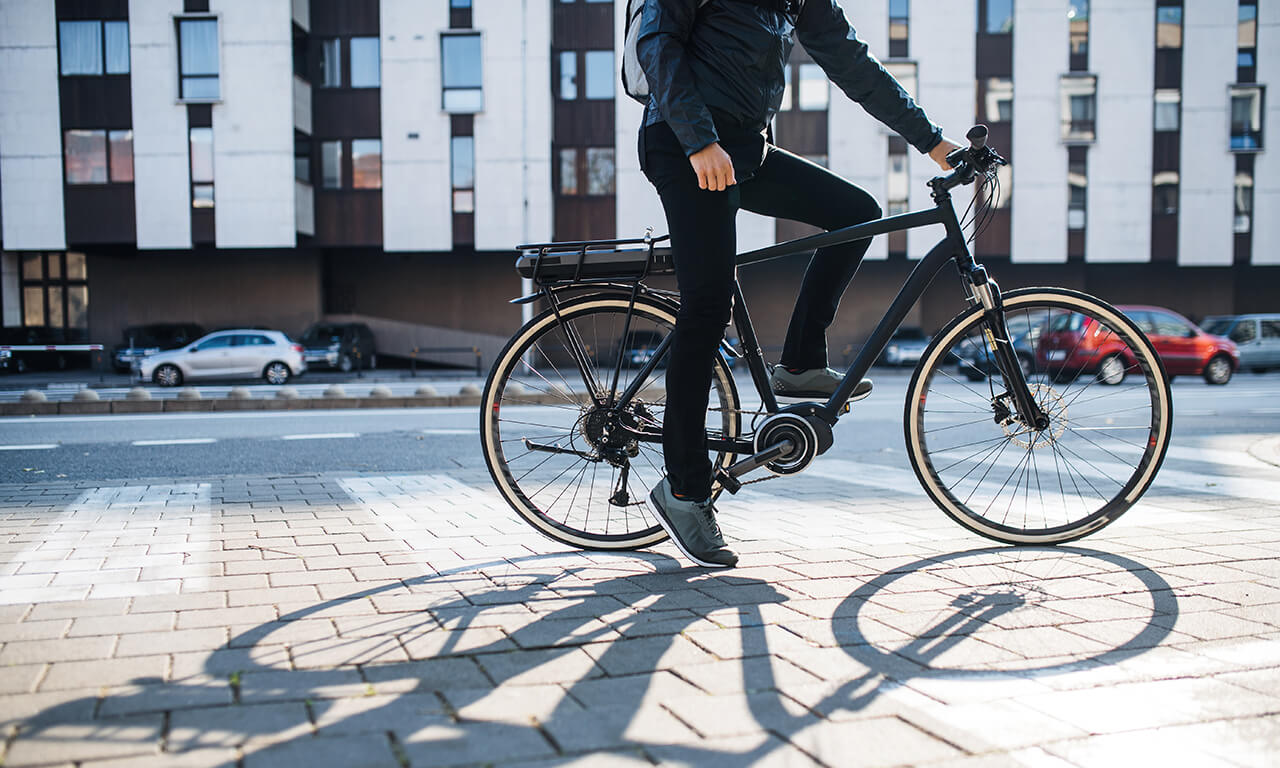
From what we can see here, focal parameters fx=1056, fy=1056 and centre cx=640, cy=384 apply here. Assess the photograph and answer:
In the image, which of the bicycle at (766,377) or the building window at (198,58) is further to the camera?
the building window at (198,58)

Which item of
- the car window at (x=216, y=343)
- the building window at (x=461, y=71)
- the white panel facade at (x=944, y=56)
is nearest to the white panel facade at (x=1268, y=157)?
the white panel facade at (x=944, y=56)

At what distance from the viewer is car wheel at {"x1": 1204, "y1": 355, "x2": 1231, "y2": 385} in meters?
21.9

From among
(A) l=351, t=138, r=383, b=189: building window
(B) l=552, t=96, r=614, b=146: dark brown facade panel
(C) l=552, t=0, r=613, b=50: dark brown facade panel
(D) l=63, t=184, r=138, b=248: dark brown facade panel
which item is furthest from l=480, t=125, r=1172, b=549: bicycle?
(D) l=63, t=184, r=138, b=248: dark brown facade panel

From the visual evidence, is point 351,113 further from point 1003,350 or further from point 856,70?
point 1003,350

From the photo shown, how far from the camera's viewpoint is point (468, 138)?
32.3 m

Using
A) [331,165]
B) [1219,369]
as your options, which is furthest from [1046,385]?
[331,165]

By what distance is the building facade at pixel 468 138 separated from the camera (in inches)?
1220

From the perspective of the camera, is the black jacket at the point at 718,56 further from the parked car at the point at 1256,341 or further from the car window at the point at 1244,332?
the car window at the point at 1244,332

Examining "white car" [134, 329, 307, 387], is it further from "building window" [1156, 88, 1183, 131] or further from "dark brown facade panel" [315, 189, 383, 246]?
"building window" [1156, 88, 1183, 131]

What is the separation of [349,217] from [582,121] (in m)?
7.86

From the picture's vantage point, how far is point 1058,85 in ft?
→ 110

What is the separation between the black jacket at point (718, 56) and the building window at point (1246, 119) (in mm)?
36523

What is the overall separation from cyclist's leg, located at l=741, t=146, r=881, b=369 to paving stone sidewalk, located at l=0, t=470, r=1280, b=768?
2.51 feet

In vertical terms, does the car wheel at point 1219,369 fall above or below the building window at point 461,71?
below
